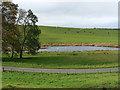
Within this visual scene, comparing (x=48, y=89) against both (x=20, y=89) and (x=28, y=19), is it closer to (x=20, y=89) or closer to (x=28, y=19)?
Result: (x=20, y=89)

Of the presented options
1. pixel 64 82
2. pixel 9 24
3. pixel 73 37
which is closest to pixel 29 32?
pixel 9 24

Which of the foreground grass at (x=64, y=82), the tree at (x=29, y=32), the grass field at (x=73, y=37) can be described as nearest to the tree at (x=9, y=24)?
the tree at (x=29, y=32)

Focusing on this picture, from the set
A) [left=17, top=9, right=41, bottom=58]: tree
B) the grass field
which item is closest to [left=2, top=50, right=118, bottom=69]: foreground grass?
[left=17, top=9, right=41, bottom=58]: tree

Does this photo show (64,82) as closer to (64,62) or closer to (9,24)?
(64,62)

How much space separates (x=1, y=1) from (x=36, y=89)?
37.6 meters

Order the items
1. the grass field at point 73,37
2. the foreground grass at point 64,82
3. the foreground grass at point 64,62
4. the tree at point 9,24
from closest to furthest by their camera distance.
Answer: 1. the foreground grass at point 64,82
2. the foreground grass at point 64,62
3. the tree at point 9,24
4. the grass field at point 73,37

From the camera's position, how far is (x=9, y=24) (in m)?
48.7

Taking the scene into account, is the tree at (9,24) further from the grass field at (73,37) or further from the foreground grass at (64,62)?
the grass field at (73,37)

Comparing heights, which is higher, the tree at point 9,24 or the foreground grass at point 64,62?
the tree at point 9,24

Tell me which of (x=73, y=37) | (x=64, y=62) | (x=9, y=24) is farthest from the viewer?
(x=73, y=37)

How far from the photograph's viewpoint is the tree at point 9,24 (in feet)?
151

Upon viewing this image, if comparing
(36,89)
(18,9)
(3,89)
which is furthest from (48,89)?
(18,9)

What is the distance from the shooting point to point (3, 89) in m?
17.1

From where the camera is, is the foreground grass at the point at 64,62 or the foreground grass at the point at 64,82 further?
the foreground grass at the point at 64,62
